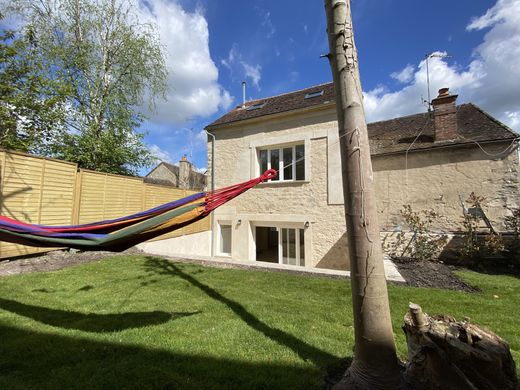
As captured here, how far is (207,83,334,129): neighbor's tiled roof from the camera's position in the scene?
29.2 ft

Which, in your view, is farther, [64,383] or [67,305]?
[67,305]

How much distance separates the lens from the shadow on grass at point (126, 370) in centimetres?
192

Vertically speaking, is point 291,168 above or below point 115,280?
above

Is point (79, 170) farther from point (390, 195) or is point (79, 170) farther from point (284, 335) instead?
point (390, 195)

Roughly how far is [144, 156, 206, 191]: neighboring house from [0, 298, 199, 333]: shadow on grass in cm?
1986

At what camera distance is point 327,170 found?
8312 mm

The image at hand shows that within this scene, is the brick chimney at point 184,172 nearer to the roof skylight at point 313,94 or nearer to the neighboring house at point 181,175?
the neighboring house at point 181,175

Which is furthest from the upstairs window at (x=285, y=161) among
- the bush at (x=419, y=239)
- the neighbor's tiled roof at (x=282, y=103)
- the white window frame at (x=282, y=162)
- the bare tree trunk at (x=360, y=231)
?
A: the bare tree trunk at (x=360, y=231)

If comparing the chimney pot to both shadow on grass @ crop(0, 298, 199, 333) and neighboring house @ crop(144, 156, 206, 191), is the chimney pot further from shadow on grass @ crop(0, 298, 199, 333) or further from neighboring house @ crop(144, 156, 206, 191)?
neighboring house @ crop(144, 156, 206, 191)

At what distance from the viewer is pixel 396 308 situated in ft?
12.0

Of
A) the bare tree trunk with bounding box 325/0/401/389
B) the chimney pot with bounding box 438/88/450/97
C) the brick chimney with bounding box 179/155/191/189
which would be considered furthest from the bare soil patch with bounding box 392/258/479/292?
the brick chimney with bounding box 179/155/191/189

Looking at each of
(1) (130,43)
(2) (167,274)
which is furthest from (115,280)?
(1) (130,43)

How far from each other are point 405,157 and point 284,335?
8.50 m

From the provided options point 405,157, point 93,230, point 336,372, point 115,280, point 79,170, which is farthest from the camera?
point 405,157
